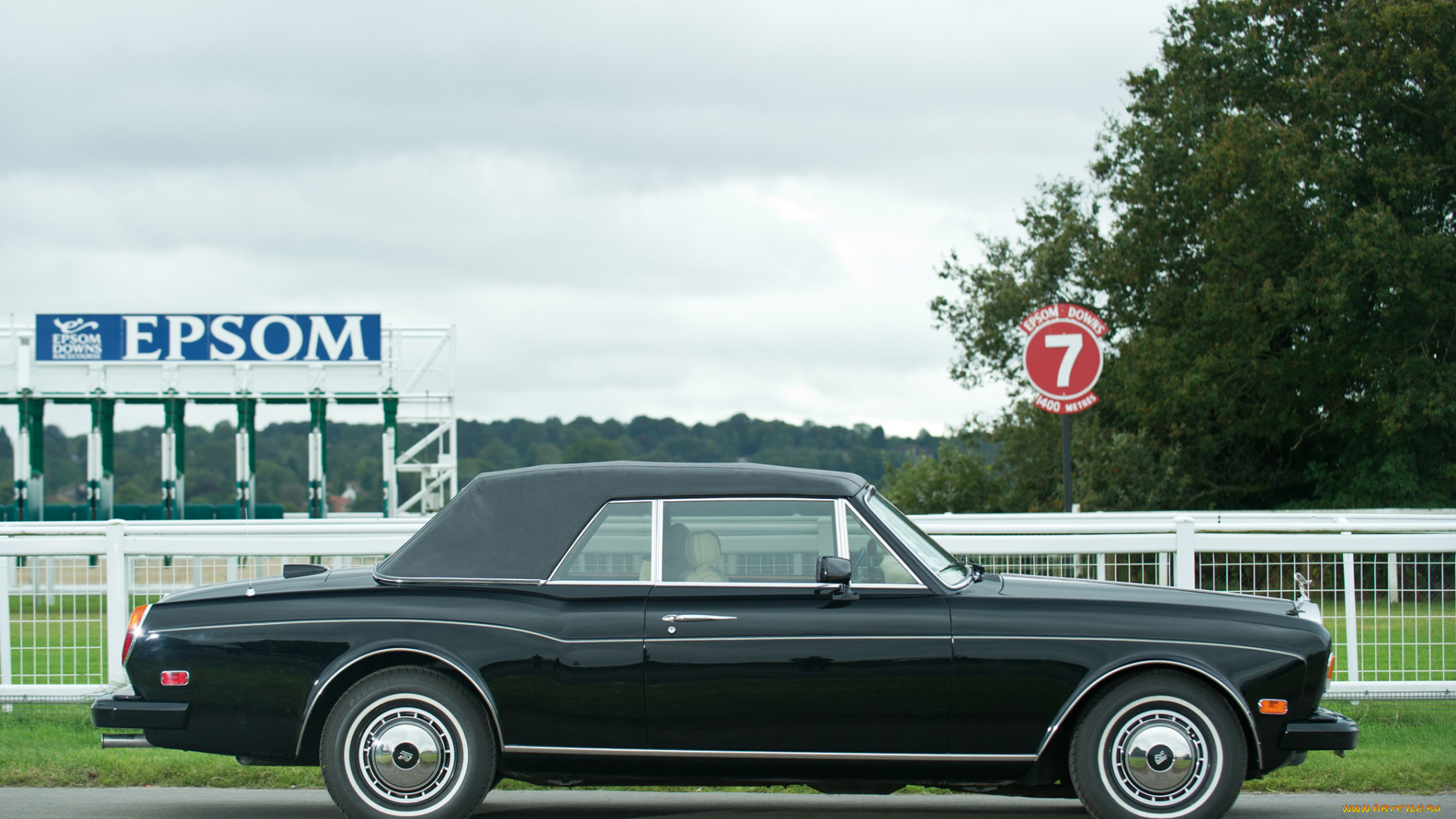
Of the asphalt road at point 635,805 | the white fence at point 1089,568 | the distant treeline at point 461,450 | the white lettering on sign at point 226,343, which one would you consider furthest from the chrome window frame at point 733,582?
the distant treeline at point 461,450

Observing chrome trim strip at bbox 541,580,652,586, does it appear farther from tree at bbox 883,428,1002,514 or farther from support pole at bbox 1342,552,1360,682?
tree at bbox 883,428,1002,514

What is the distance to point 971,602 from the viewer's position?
5.78m

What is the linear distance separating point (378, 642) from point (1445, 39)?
909 inches

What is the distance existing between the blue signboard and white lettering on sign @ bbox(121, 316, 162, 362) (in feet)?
0.05

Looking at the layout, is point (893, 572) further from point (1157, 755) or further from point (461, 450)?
point (461, 450)

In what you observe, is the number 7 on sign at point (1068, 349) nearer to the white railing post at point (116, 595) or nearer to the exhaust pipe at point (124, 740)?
the white railing post at point (116, 595)

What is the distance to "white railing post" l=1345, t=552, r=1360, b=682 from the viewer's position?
8.70m

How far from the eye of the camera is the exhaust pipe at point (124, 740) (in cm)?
588

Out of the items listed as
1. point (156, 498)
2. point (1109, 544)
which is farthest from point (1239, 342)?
point (156, 498)

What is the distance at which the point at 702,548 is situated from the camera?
595 centimetres

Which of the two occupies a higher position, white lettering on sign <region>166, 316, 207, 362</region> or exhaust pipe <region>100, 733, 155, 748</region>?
white lettering on sign <region>166, 316, 207, 362</region>

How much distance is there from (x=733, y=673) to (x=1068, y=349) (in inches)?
269

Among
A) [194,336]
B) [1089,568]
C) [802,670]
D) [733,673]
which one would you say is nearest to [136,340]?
[194,336]

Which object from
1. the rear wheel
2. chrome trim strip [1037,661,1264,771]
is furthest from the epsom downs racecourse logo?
chrome trim strip [1037,661,1264,771]
